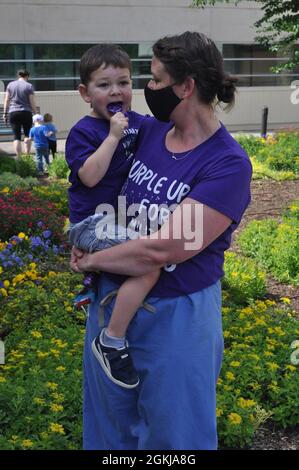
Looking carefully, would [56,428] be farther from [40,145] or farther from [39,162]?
[40,145]

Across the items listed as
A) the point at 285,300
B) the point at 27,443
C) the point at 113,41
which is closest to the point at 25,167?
the point at 285,300

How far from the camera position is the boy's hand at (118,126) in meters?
2.50

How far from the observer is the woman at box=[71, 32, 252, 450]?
7.25ft

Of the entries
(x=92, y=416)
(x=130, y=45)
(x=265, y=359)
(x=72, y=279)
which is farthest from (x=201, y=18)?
(x=92, y=416)

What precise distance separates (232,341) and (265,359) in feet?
1.23

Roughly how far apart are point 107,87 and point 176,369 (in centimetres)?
107

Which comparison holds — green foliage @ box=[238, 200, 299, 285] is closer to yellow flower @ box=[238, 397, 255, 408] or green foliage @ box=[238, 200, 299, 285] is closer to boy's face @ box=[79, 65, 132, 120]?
→ yellow flower @ box=[238, 397, 255, 408]

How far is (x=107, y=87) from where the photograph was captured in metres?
2.59

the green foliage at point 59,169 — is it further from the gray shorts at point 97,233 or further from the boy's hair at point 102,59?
the gray shorts at point 97,233

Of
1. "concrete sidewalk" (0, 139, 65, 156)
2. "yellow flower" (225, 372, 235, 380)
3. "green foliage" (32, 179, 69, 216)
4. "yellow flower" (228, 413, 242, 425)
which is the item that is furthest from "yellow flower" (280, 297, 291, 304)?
"concrete sidewalk" (0, 139, 65, 156)

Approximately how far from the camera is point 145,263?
225 centimetres

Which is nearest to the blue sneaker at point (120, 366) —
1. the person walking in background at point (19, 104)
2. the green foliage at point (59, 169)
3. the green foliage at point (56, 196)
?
the green foliage at point (56, 196)

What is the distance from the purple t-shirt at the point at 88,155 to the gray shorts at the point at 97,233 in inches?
3.2
